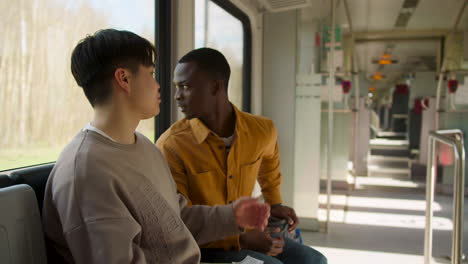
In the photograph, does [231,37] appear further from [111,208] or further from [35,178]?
[111,208]

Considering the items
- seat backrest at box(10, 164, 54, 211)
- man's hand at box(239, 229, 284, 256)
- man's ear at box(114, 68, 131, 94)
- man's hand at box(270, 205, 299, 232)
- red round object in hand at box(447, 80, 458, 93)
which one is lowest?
man's hand at box(239, 229, 284, 256)

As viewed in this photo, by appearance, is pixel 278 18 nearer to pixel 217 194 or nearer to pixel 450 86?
pixel 217 194

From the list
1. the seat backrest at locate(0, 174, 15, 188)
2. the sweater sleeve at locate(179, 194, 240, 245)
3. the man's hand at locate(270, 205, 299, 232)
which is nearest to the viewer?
the seat backrest at locate(0, 174, 15, 188)

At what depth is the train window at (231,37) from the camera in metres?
2.67

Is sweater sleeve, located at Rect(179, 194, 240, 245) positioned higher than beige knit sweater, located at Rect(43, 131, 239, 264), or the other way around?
beige knit sweater, located at Rect(43, 131, 239, 264)

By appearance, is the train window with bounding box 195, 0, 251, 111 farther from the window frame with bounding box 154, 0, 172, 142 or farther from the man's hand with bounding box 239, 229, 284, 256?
the man's hand with bounding box 239, 229, 284, 256

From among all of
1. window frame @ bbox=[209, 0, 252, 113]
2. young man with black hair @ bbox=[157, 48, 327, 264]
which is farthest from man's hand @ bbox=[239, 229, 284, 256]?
window frame @ bbox=[209, 0, 252, 113]

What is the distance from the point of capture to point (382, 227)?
4051 millimetres

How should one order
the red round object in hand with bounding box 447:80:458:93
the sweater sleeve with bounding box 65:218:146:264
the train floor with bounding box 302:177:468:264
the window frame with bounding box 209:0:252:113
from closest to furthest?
1. the sweater sleeve with bounding box 65:218:146:264
2. the train floor with bounding box 302:177:468:264
3. the window frame with bounding box 209:0:252:113
4. the red round object in hand with bounding box 447:80:458:93

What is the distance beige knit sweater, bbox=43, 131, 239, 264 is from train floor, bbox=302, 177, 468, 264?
241cm

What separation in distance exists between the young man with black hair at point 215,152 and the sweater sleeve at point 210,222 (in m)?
0.16

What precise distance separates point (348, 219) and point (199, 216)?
3374 mm

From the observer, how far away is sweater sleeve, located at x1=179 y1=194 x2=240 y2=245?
134 cm

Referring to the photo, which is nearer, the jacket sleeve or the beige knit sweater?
the beige knit sweater
